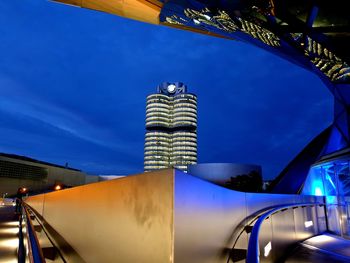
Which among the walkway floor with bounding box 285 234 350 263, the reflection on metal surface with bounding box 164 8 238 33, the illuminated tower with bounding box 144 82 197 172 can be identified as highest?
the illuminated tower with bounding box 144 82 197 172

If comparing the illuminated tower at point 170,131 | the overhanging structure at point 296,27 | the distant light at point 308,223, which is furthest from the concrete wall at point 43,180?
the distant light at point 308,223

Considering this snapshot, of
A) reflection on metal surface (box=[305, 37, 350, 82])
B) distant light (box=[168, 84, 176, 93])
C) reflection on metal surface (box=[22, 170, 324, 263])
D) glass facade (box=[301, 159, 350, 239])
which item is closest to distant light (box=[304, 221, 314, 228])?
glass facade (box=[301, 159, 350, 239])

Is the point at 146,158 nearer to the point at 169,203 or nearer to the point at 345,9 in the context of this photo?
the point at 345,9

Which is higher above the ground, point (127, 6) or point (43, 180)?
point (127, 6)

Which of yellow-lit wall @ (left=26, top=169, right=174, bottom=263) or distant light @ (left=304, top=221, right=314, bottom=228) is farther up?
yellow-lit wall @ (left=26, top=169, right=174, bottom=263)

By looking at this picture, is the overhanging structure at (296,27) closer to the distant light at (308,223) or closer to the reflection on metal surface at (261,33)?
the reflection on metal surface at (261,33)

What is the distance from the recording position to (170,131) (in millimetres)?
133875

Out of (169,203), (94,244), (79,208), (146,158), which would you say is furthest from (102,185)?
(146,158)

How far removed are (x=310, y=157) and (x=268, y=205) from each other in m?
20.3

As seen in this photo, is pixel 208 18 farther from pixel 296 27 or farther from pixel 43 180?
pixel 43 180

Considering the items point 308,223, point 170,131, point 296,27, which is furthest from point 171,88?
point 308,223

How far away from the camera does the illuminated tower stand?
419 ft

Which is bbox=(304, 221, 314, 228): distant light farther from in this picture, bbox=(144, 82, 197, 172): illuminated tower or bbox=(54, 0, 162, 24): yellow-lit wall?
bbox=(144, 82, 197, 172): illuminated tower

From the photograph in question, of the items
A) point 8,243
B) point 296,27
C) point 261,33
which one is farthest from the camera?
point 261,33
